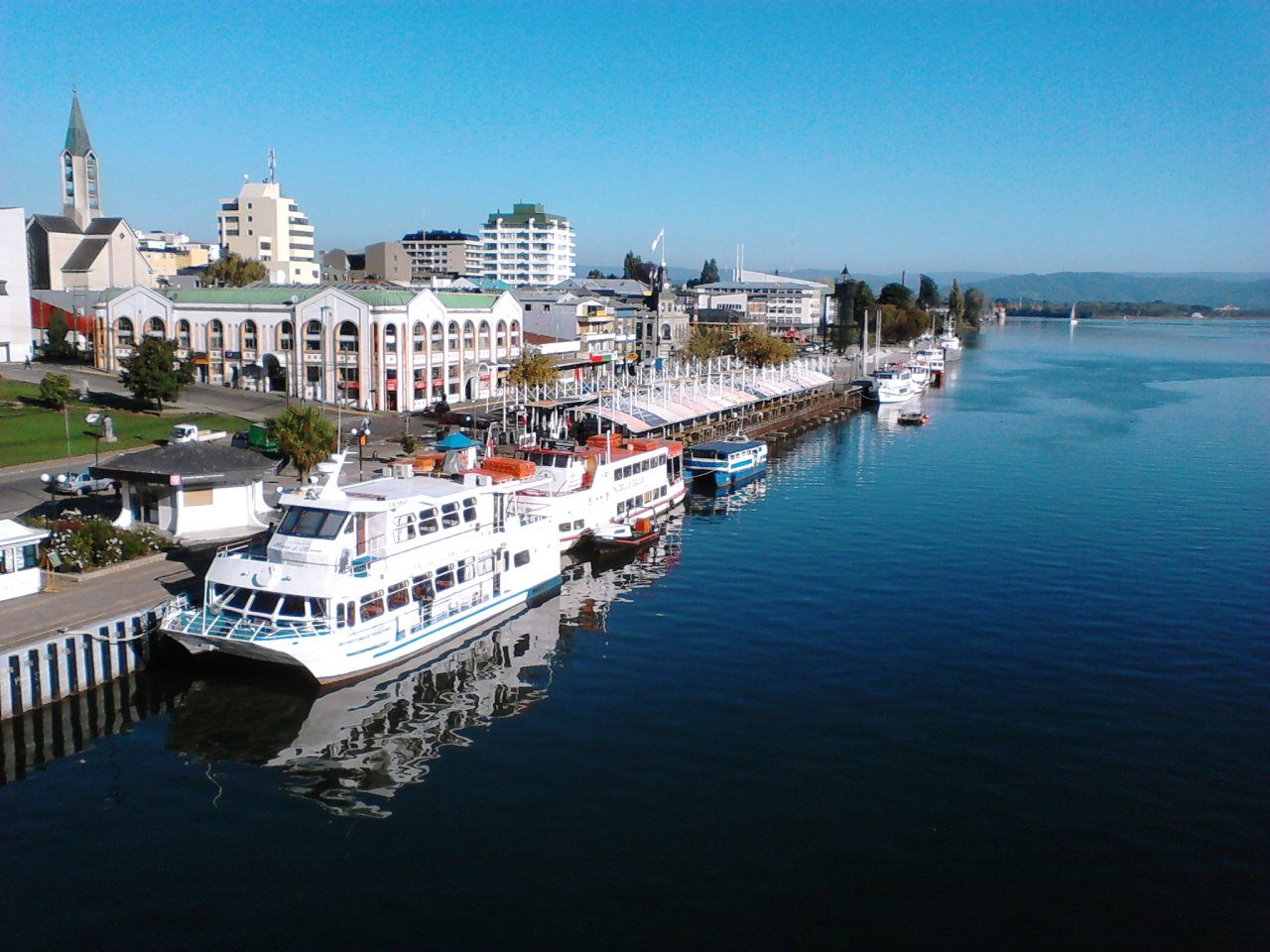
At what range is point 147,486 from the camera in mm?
40406

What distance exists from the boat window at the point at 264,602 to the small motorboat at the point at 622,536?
18979 millimetres

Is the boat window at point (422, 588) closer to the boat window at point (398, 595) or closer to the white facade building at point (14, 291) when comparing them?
the boat window at point (398, 595)

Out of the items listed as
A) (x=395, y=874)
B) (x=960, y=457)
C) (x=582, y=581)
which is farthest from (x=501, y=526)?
(x=960, y=457)

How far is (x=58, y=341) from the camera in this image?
94375mm

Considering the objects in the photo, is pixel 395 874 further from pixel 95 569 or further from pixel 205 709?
pixel 95 569

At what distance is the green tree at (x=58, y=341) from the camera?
94562 millimetres

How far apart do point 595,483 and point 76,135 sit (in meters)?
107

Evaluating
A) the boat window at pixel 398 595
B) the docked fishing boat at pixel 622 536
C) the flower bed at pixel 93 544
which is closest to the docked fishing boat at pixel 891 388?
the docked fishing boat at pixel 622 536

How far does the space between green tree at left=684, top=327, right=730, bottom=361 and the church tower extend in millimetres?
71491

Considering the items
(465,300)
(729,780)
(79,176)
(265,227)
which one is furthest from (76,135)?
(729,780)

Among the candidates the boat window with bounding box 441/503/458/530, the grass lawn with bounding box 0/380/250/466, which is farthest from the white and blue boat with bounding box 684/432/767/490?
the boat window with bounding box 441/503/458/530

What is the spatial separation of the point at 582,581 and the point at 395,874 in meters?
23.5

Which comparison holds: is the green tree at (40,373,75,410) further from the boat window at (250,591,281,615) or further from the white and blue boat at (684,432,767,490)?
the boat window at (250,591,281,615)

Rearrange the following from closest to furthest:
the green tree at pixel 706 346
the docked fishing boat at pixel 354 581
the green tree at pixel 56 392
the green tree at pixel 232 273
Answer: the docked fishing boat at pixel 354 581 → the green tree at pixel 56 392 → the green tree at pixel 706 346 → the green tree at pixel 232 273
